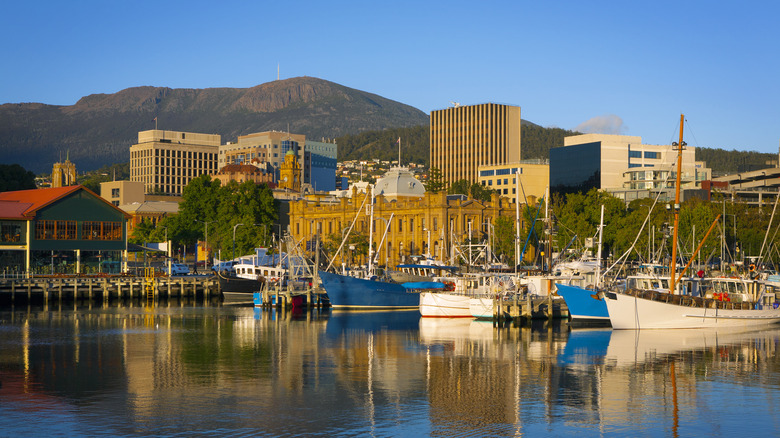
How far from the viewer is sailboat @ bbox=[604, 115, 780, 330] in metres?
70.1

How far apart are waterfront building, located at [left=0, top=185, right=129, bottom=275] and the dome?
176 feet

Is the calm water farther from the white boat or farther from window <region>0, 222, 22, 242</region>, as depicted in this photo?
window <region>0, 222, 22, 242</region>

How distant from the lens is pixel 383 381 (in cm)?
4719

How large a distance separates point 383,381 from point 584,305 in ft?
107

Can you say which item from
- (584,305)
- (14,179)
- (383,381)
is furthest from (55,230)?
(383,381)

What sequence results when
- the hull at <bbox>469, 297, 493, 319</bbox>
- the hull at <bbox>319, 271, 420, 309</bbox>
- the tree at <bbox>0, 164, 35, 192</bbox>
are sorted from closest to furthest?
the hull at <bbox>469, 297, 493, 319</bbox>, the hull at <bbox>319, 271, 420, 309</bbox>, the tree at <bbox>0, 164, 35, 192</bbox>

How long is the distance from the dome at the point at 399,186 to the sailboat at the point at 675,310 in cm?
8969

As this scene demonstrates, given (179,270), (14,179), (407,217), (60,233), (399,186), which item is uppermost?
(14,179)

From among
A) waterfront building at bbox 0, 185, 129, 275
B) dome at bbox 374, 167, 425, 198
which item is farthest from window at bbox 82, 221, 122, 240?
dome at bbox 374, 167, 425, 198

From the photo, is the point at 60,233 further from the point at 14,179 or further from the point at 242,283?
the point at 14,179

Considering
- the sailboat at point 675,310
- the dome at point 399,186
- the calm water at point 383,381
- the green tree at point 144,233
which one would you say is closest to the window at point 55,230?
the calm water at point 383,381

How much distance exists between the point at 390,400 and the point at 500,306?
118 feet

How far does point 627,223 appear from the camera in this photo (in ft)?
445

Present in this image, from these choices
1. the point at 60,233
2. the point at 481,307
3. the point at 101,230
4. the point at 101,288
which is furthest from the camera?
the point at 101,230
